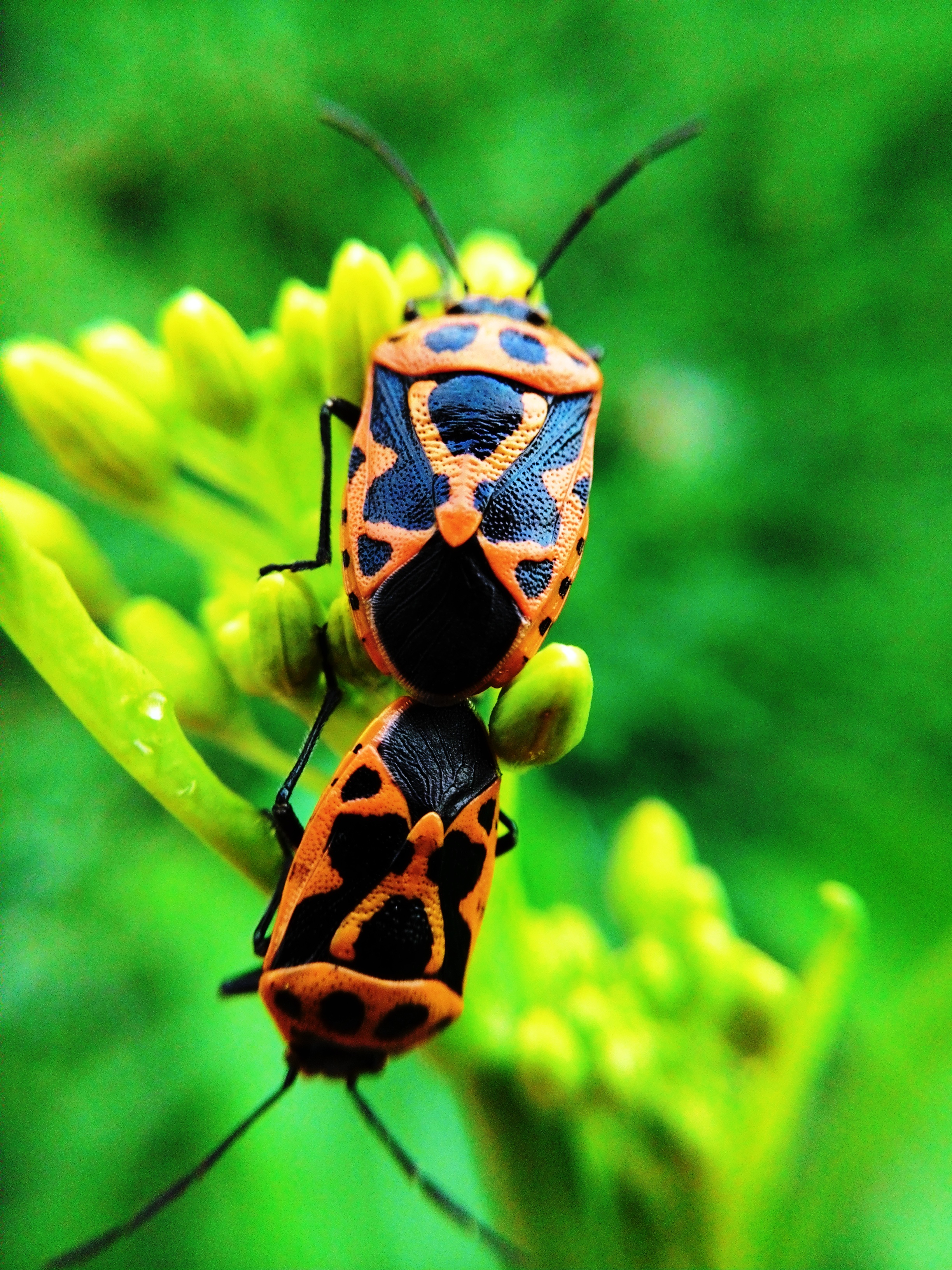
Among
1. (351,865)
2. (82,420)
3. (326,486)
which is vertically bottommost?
(351,865)

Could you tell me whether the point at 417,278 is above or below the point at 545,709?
above

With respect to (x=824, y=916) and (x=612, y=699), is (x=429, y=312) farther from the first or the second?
(x=824, y=916)

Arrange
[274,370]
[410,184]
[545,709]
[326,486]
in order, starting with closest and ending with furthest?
1. [545,709]
2. [326,486]
3. [274,370]
4. [410,184]

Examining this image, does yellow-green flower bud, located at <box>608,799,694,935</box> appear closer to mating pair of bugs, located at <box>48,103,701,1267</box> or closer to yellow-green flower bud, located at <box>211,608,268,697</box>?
mating pair of bugs, located at <box>48,103,701,1267</box>

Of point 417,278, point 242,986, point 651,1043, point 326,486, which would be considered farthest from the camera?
point 417,278

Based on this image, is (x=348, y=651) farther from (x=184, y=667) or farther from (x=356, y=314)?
(x=356, y=314)

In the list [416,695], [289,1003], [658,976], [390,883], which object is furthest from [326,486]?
[658,976]

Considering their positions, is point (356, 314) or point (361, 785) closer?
point (361, 785)

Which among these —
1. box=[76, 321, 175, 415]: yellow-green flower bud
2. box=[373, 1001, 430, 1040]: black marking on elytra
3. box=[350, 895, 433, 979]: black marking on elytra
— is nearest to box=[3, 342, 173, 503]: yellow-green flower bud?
box=[76, 321, 175, 415]: yellow-green flower bud
